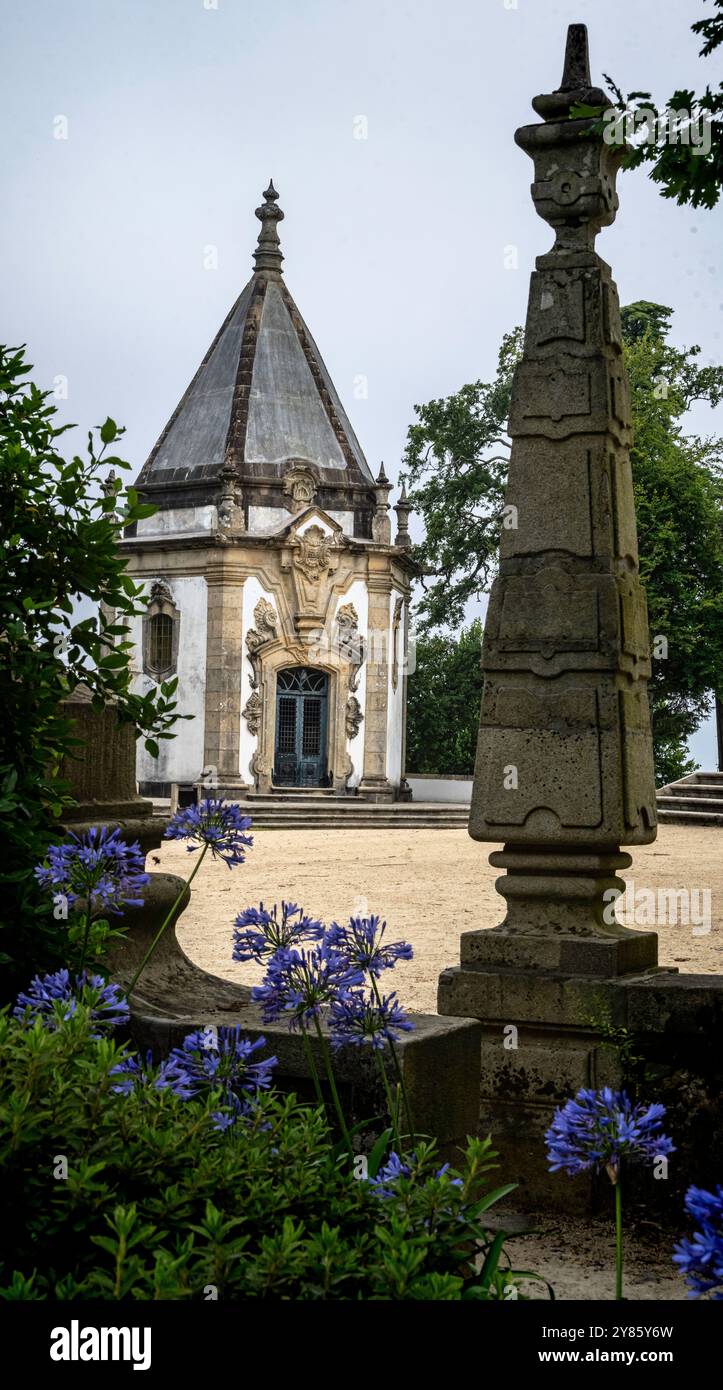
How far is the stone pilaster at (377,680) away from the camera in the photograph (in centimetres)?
3253

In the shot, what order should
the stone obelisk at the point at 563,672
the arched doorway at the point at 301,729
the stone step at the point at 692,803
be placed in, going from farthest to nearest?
the arched doorway at the point at 301,729, the stone step at the point at 692,803, the stone obelisk at the point at 563,672

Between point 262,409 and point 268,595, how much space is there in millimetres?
4616

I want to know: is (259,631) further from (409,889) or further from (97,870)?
(97,870)

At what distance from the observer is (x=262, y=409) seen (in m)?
33.5

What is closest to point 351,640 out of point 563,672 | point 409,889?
point 409,889

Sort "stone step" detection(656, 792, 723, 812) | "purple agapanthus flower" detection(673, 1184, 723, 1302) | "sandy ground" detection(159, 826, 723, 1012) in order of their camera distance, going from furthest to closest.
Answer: "stone step" detection(656, 792, 723, 812)
"sandy ground" detection(159, 826, 723, 1012)
"purple agapanthus flower" detection(673, 1184, 723, 1302)

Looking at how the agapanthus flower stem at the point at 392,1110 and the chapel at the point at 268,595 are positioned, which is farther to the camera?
the chapel at the point at 268,595

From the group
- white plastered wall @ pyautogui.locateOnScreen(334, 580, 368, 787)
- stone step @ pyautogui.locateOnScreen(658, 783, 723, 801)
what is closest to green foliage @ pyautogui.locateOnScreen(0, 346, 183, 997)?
stone step @ pyautogui.locateOnScreen(658, 783, 723, 801)

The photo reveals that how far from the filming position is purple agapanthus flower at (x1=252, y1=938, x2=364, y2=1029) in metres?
2.66

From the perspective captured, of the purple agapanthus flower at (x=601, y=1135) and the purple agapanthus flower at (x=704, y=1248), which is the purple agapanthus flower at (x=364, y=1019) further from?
the purple agapanthus flower at (x=704, y=1248)

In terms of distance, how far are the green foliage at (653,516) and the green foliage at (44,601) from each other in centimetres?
2352

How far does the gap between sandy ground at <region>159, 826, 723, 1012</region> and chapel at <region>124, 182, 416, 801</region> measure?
36.1 ft

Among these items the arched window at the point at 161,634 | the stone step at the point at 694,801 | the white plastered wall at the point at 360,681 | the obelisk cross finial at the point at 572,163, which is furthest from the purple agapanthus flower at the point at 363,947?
the white plastered wall at the point at 360,681

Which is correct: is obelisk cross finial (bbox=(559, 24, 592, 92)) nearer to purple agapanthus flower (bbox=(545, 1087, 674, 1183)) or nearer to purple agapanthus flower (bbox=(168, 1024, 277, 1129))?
purple agapanthus flower (bbox=(168, 1024, 277, 1129))
